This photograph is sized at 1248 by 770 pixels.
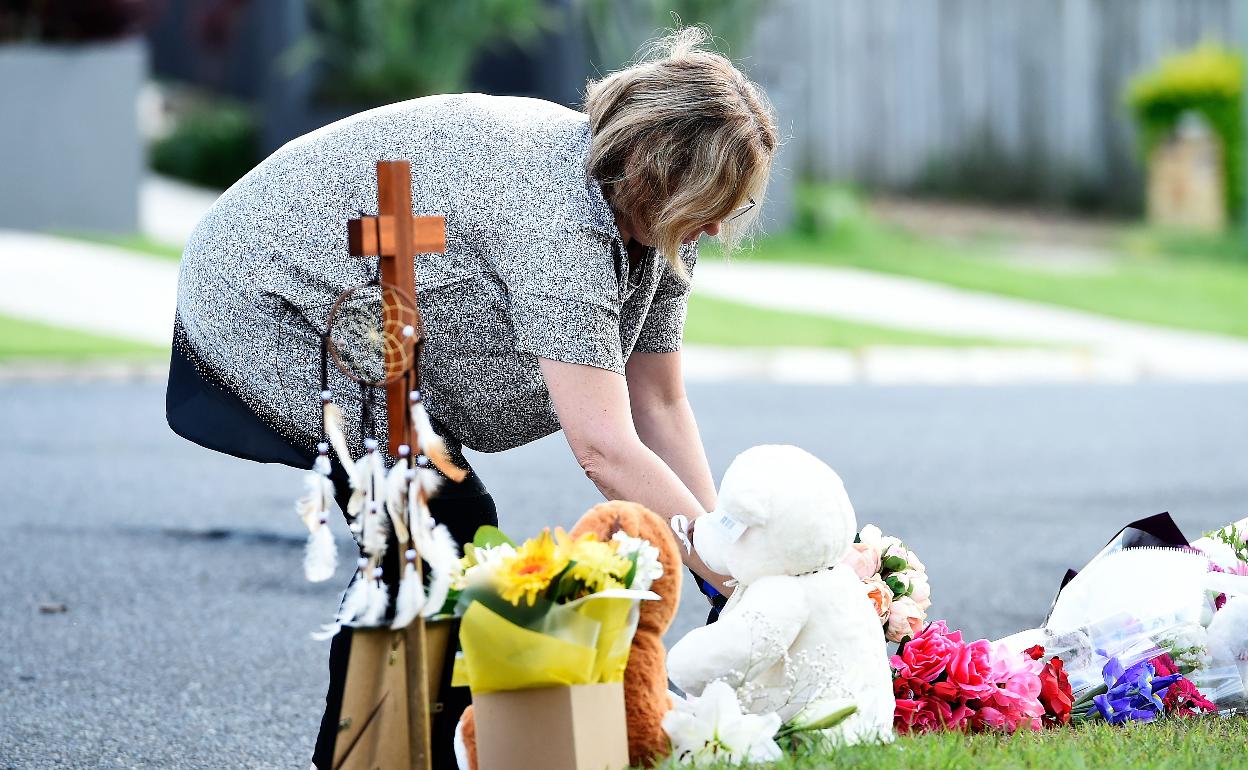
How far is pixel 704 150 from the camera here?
9.08 feet

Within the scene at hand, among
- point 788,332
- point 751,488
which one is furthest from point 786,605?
point 788,332

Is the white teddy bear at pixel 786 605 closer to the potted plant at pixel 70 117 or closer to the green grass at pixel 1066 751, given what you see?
the green grass at pixel 1066 751

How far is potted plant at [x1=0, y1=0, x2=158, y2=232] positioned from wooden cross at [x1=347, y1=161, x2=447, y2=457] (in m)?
12.7

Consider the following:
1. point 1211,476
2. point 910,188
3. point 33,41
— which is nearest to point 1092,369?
point 1211,476

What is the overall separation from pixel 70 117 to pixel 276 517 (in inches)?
362

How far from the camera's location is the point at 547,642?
2.50 meters

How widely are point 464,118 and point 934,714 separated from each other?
1.40 metres

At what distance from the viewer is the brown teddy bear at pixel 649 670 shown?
2707 mm

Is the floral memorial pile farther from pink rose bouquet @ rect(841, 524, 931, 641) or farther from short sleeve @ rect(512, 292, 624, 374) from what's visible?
short sleeve @ rect(512, 292, 624, 374)

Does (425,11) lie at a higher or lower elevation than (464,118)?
higher

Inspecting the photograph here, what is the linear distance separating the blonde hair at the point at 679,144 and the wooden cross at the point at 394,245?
0.39 metres

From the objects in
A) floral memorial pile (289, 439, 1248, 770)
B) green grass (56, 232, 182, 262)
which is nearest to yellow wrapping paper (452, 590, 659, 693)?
floral memorial pile (289, 439, 1248, 770)

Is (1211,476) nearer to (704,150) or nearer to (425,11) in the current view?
(704,150)

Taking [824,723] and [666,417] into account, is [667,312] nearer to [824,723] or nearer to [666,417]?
[666,417]
